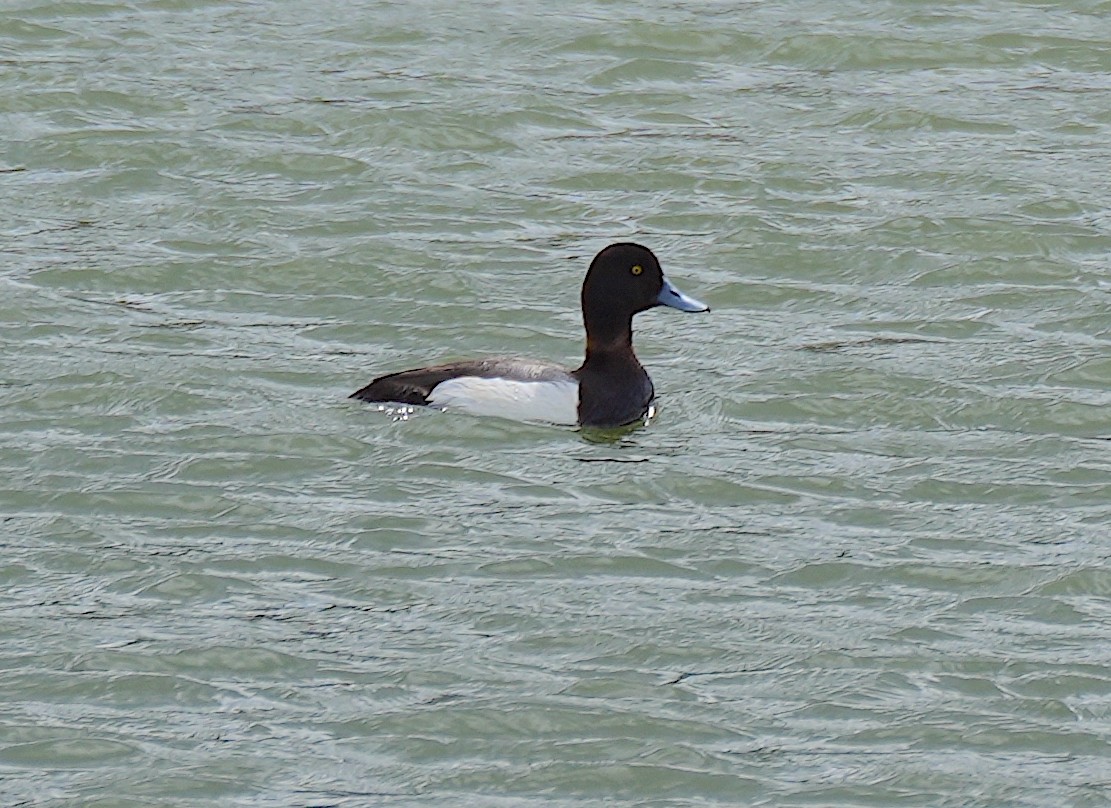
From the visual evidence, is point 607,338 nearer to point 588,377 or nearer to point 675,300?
point 588,377

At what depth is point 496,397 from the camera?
11812 millimetres

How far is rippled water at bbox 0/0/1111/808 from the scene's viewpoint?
27.9ft

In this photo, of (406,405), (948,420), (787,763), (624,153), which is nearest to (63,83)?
(624,153)

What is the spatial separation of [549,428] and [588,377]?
31 centimetres

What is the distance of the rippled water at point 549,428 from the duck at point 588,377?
0.15 m

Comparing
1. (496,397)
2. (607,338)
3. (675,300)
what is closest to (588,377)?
(607,338)

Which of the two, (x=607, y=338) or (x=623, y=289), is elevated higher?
(x=623, y=289)

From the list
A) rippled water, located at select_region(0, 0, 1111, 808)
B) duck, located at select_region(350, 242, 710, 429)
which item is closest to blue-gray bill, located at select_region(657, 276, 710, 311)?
duck, located at select_region(350, 242, 710, 429)

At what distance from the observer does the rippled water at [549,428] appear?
27.9 ft

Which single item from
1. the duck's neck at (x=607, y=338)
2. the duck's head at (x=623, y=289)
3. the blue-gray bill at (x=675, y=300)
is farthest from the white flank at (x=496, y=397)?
the blue-gray bill at (x=675, y=300)

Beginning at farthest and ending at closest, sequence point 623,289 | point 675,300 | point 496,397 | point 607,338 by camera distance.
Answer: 1. point 675,300
2. point 623,289
3. point 607,338
4. point 496,397

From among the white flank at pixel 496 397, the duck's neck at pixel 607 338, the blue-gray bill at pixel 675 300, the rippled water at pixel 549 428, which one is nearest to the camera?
the rippled water at pixel 549 428

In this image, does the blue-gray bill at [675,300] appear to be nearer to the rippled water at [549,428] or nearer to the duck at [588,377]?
the duck at [588,377]

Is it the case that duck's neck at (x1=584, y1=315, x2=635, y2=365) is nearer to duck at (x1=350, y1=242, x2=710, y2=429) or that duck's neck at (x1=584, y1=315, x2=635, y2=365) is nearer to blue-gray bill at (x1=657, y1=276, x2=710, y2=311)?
duck at (x1=350, y1=242, x2=710, y2=429)
